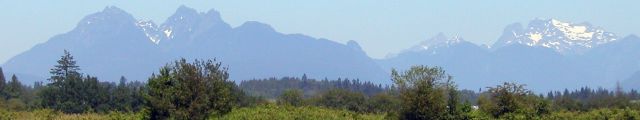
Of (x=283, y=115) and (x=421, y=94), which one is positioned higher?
(x=421, y=94)

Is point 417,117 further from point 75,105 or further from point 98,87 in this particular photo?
point 98,87

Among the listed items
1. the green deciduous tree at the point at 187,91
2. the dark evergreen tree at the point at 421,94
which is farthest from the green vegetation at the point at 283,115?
the dark evergreen tree at the point at 421,94

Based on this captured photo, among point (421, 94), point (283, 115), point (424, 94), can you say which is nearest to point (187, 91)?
point (283, 115)

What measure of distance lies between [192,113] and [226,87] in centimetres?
303

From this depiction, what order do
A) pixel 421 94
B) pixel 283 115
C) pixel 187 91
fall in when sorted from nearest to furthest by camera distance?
pixel 187 91 < pixel 421 94 < pixel 283 115

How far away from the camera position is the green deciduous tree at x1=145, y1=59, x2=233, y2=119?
35.5 meters

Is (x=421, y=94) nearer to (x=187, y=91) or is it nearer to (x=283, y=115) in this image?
(x=283, y=115)

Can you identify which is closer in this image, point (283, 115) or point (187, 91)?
point (187, 91)

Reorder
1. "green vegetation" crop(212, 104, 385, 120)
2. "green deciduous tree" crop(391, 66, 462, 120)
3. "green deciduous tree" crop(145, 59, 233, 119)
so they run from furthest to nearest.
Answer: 1. "green deciduous tree" crop(391, 66, 462, 120)
2. "green vegetation" crop(212, 104, 385, 120)
3. "green deciduous tree" crop(145, 59, 233, 119)

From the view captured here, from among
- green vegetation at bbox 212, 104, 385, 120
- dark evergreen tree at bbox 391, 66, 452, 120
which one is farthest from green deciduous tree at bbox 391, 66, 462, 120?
green vegetation at bbox 212, 104, 385, 120

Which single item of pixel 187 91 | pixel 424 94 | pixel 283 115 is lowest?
pixel 283 115

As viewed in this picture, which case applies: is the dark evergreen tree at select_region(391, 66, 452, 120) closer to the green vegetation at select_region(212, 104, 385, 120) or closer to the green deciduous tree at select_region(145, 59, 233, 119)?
the green vegetation at select_region(212, 104, 385, 120)

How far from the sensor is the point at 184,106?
118 ft

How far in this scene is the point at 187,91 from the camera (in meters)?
35.4
